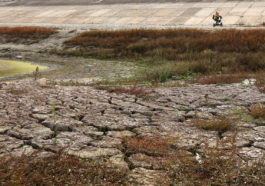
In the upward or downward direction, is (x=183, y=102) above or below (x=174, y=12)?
below

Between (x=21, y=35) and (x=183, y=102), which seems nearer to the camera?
(x=183, y=102)

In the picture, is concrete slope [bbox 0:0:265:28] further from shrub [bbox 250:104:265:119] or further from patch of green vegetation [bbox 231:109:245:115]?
shrub [bbox 250:104:265:119]

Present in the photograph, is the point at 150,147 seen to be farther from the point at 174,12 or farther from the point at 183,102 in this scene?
the point at 174,12

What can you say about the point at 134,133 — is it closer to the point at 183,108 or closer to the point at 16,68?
the point at 183,108

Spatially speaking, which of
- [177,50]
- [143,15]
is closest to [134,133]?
[177,50]

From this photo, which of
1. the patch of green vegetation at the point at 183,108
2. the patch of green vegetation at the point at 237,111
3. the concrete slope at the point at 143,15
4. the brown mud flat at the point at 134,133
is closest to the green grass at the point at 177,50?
the brown mud flat at the point at 134,133

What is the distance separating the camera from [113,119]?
19.4 ft

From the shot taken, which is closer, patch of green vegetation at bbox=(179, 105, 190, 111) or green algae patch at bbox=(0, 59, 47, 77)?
patch of green vegetation at bbox=(179, 105, 190, 111)

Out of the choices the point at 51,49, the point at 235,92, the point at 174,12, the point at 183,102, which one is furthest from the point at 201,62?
the point at 174,12

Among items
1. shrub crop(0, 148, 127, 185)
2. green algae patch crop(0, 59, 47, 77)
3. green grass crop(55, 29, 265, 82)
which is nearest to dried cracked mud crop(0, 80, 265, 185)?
shrub crop(0, 148, 127, 185)

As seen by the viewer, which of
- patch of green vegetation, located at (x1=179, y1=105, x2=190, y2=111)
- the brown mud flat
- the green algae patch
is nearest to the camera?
the brown mud flat

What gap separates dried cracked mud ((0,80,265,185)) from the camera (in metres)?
4.59

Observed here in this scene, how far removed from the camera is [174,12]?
108 feet

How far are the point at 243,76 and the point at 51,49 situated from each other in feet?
44.9
